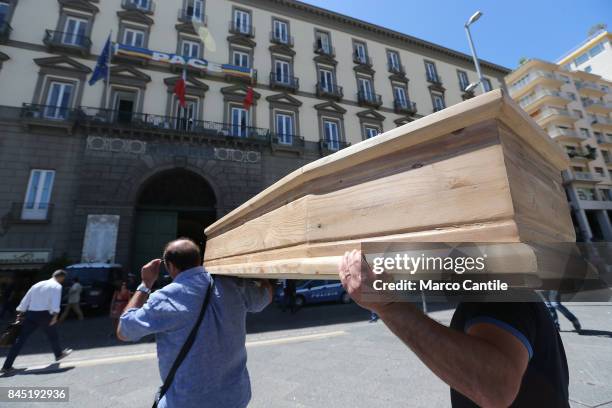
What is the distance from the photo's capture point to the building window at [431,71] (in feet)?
76.0

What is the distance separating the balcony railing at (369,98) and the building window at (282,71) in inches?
192

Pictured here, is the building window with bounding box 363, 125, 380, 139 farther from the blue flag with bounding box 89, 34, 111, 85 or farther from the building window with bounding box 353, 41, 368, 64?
the blue flag with bounding box 89, 34, 111, 85

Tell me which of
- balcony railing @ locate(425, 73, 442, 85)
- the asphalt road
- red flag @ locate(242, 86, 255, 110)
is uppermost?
balcony railing @ locate(425, 73, 442, 85)

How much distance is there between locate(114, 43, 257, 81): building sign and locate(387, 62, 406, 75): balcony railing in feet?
34.6

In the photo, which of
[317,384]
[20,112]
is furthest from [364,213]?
[20,112]

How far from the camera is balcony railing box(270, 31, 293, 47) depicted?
727 inches

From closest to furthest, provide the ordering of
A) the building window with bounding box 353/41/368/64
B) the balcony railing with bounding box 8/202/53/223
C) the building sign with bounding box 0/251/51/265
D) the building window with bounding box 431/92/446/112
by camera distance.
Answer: the building sign with bounding box 0/251/51/265, the balcony railing with bounding box 8/202/53/223, the building window with bounding box 353/41/368/64, the building window with bounding box 431/92/446/112

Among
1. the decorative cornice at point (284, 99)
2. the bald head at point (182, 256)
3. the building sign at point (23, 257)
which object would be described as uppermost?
the decorative cornice at point (284, 99)

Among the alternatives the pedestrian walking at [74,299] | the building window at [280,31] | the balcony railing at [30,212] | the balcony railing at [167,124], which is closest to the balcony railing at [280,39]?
the building window at [280,31]

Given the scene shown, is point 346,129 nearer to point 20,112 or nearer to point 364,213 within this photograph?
point 20,112

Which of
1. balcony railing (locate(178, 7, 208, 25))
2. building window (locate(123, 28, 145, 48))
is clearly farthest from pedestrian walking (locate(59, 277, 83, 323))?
balcony railing (locate(178, 7, 208, 25))

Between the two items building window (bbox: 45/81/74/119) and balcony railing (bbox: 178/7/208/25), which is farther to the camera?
balcony railing (bbox: 178/7/208/25)

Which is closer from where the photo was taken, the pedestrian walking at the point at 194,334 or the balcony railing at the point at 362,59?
the pedestrian walking at the point at 194,334

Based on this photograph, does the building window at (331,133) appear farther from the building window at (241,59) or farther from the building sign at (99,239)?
the building sign at (99,239)
